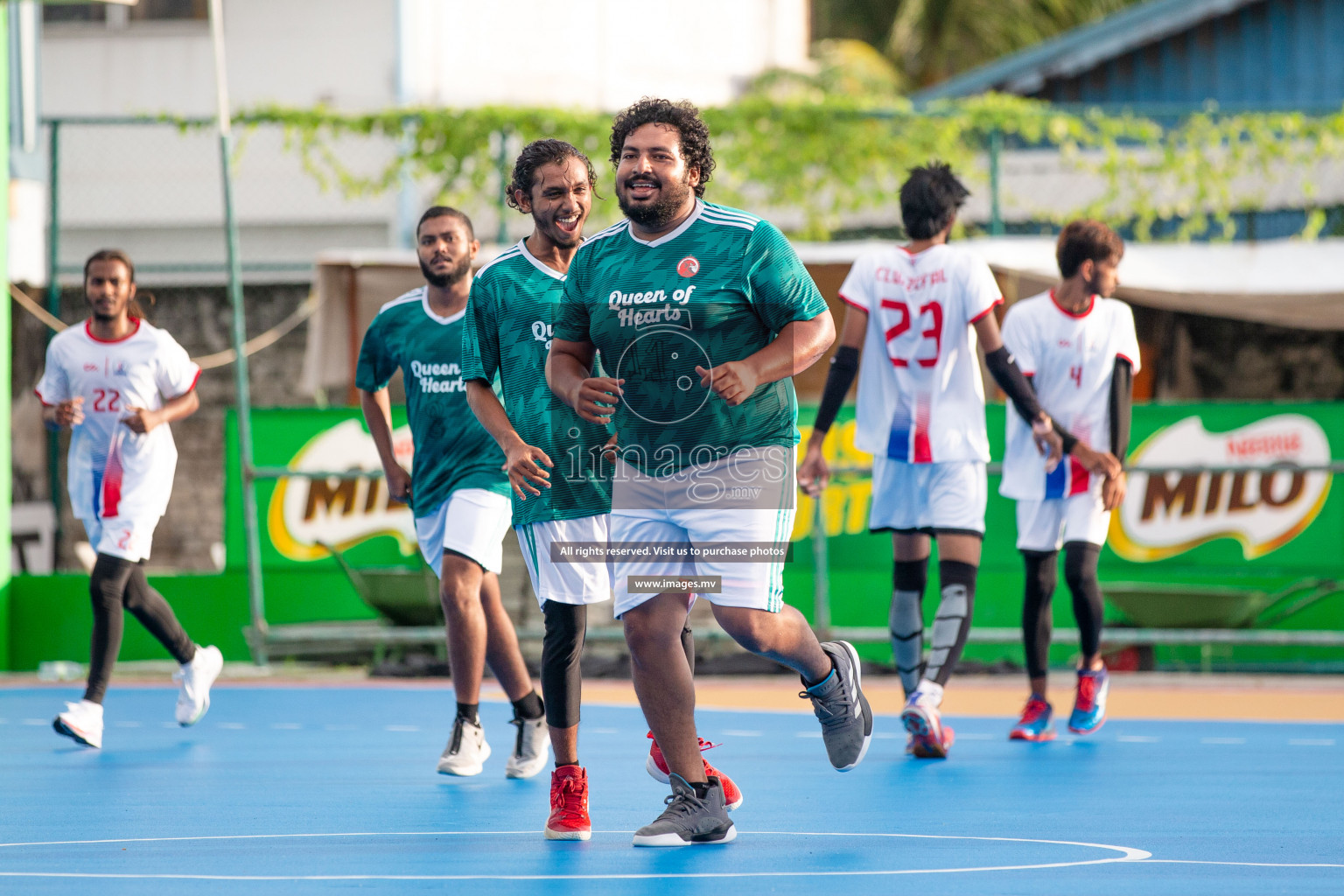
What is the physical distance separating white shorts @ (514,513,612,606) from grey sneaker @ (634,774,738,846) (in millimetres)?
861

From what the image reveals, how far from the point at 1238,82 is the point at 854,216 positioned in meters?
6.88

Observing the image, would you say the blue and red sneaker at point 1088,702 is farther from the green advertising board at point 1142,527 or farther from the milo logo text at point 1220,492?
the milo logo text at point 1220,492

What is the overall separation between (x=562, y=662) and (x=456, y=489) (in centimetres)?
126

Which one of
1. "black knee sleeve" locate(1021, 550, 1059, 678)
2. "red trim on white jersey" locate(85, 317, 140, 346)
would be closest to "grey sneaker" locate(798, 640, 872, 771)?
"black knee sleeve" locate(1021, 550, 1059, 678)

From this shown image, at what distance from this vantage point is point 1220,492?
424 inches

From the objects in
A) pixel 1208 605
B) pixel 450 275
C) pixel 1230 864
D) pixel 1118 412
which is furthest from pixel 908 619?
pixel 1208 605

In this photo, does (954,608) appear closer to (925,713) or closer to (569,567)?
(925,713)

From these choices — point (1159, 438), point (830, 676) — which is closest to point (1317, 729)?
point (1159, 438)

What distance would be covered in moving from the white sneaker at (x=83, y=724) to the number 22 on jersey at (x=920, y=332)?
3.78m

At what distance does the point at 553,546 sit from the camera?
5.59 meters

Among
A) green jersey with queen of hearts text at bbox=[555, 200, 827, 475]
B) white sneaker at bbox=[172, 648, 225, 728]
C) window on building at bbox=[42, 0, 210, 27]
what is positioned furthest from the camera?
window on building at bbox=[42, 0, 210, 27]

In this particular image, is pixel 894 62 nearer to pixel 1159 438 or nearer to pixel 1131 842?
pixel 1159 438

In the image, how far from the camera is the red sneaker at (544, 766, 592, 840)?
5.04 metres

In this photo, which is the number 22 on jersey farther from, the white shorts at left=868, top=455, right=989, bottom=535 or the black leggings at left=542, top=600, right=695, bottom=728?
the black leggings at left=542, top=600, right=695, bottom=728
